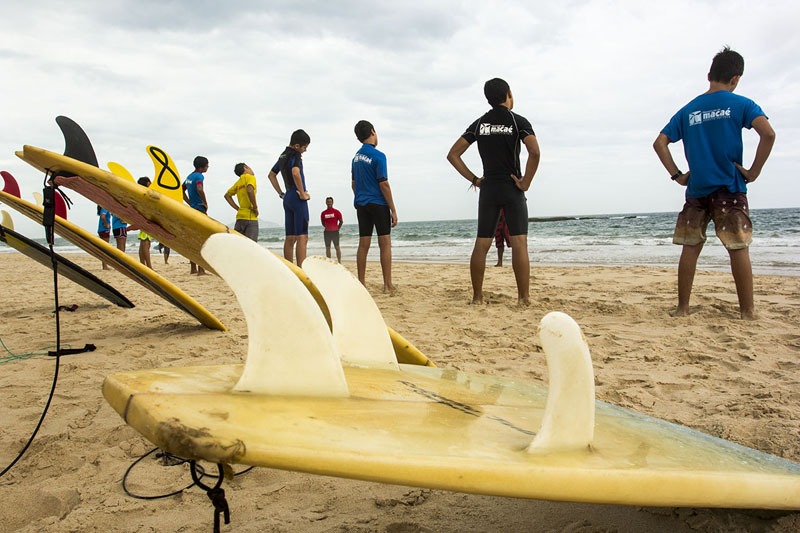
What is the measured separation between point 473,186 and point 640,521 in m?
3.42

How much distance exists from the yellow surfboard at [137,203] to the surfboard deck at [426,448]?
27.3 inches

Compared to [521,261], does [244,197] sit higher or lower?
higher

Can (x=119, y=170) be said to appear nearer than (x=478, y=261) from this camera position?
Yes

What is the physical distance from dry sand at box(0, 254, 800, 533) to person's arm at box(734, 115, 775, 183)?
3.30 feet

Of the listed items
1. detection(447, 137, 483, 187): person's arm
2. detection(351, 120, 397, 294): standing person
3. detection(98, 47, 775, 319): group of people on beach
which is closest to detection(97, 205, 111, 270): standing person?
detection(98, 47, 775, 319): group of people on beach

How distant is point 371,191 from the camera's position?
5297 mm

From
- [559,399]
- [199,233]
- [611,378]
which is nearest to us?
[559,399]

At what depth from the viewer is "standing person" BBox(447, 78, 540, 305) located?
13.9ft

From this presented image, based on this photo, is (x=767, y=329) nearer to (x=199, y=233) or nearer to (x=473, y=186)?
(x=473, y=186)

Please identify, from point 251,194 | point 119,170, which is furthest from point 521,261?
point 251,194

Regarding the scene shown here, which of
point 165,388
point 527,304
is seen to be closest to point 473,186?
point 527,304

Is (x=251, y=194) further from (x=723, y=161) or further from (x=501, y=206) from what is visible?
(x=723, y=161)

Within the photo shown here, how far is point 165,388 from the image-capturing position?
104 cm

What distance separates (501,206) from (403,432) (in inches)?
139
